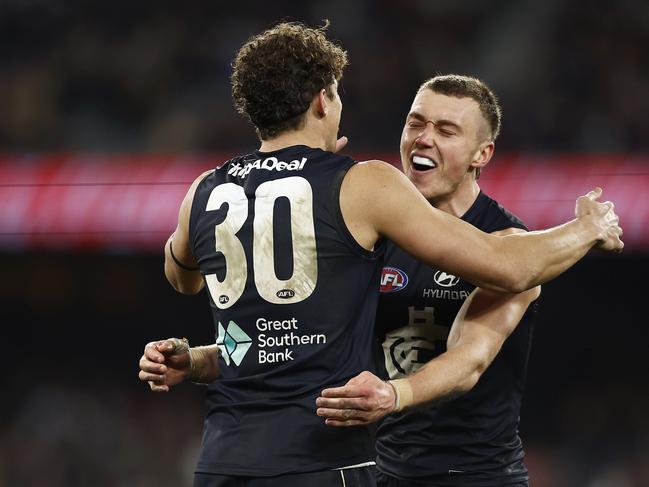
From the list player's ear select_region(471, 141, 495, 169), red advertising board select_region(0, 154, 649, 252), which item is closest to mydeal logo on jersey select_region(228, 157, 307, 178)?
player's ear select_region(471, 141, 495, 169)

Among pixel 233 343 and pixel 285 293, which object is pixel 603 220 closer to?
pixel 285 293

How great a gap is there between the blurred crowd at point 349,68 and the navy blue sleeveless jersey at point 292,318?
18.4ft

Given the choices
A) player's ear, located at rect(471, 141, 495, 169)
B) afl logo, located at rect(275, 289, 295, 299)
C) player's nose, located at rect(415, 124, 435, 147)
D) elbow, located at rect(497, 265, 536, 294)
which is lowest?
afl logo, located at rect(275, 289, 295, 299)

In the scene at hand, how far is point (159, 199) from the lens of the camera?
712 cm

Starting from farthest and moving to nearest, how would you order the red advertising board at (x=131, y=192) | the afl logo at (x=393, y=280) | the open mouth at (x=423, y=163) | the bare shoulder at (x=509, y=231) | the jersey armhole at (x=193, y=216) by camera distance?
the red advertising board at (x=131, y=192), the open mouth at (x=423, y=163), the afl logo at (x=393, y=280), the bare shoulder at (x=509, y=231), the jersey armhole at (x=193, y=216)

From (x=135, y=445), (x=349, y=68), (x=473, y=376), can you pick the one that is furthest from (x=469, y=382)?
(x=349, y=68)

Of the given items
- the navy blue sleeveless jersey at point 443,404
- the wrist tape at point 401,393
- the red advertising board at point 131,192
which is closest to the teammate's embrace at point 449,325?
Result: the navy blue sleeveless jersey at point 443,404

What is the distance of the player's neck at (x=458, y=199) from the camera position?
152 inches

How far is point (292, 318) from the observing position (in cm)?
289

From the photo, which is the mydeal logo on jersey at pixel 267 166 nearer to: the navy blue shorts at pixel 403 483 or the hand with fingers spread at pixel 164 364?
the hand with fingers spread at pixel 164 364

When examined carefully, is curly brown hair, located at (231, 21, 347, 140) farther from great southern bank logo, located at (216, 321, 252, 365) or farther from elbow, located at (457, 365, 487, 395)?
elbow, located at (457, 365, 487, 395)

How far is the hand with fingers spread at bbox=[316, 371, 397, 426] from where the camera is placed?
2.72 metres

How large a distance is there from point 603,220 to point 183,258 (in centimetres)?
131

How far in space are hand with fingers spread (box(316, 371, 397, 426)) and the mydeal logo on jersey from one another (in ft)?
1.97
